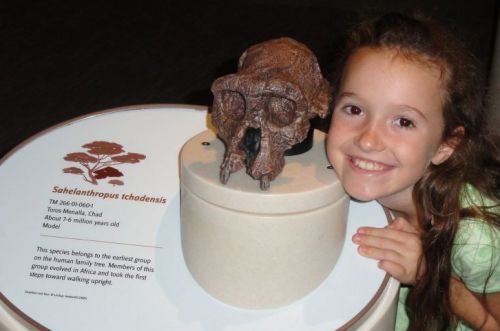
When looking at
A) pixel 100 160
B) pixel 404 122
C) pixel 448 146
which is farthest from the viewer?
pixel 100 160

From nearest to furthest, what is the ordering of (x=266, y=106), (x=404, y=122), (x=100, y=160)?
(x=266, y=106) → (x=404, y=122) → (x=100, y=160)

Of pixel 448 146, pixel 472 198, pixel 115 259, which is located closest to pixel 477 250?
pixel 472 198

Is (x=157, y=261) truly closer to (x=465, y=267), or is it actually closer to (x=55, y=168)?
(x=55, y=168)

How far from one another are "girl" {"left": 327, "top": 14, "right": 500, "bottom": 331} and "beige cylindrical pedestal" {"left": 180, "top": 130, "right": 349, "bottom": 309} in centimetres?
8

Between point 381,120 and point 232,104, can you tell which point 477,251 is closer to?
point 381,120

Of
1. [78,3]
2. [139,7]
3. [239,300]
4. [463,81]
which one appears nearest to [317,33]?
[139,7]

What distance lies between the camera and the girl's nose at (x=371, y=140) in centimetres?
98

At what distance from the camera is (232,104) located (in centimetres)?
94

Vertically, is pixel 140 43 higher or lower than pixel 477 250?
lower

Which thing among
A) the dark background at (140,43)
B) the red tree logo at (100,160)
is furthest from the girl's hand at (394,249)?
the dark background at (140,43)

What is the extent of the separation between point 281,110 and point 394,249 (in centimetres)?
39

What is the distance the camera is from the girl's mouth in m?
1.02

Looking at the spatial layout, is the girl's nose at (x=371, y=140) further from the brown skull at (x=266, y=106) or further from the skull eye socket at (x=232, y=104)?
the skull eye socket at (x=232, y=104)

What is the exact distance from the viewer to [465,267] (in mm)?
1175
